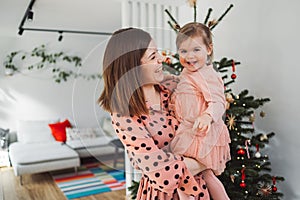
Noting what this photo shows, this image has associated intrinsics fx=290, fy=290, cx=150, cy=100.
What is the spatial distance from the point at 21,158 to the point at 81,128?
10.4 ft

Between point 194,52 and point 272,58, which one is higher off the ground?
point 272,58

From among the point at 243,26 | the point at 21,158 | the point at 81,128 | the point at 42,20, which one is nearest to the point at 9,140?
the point at 21,158

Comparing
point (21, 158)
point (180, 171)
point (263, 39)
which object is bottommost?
point (21, 158)

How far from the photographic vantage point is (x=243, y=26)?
2.04 m

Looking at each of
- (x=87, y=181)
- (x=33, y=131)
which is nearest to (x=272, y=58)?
(x=87, y=181)

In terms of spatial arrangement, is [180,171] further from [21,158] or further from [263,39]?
[21,158]

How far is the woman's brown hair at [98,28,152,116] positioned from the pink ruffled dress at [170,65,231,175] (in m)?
0.10

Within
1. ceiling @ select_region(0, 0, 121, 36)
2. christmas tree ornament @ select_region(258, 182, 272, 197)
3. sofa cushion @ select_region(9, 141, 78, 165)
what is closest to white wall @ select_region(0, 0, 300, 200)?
christmas tree ornament @ select_region(258, 182, 272, 197)

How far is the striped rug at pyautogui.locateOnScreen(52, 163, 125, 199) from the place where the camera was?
10.8 ft

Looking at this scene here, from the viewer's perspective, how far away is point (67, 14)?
3.12 metres

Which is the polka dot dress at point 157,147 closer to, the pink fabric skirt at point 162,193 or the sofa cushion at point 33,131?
the pink fabric skirt at point 162,193

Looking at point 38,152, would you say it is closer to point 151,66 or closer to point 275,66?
point 275,66

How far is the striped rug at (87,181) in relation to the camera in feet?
10.8

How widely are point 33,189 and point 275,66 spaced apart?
9.74ft
